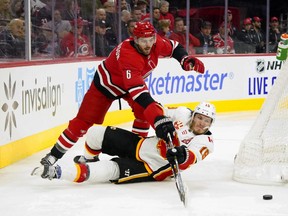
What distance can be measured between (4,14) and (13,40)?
236 millimetres

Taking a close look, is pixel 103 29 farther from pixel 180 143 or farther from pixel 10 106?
pixel 180 143

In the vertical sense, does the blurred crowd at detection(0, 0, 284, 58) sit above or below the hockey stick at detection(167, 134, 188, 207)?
above

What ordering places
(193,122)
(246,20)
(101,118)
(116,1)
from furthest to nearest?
(246,20)
(116,1)
(101,118)
(193,122)

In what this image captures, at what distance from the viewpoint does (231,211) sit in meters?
3.48

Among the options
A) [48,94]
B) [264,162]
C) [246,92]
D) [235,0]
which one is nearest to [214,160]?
[264,162]

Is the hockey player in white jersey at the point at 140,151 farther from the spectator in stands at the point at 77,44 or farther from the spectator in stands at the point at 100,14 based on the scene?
the spectator in stands at the point at 100,14

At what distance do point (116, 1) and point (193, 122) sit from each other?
163 inches

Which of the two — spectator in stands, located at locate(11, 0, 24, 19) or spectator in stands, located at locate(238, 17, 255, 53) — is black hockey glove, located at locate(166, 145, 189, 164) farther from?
spectator in stands, located at locate(238, 17, 255, 53)

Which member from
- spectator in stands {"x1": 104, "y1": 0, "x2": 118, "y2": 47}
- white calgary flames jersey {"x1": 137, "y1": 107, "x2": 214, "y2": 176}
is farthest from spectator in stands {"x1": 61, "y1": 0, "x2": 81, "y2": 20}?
white calgary flames jersey {"x1": 137, "y1": 107, "x2": 214, "y2": 176}

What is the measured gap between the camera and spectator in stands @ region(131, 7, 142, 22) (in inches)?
325

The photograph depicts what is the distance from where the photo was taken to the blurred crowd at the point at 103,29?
557 cm

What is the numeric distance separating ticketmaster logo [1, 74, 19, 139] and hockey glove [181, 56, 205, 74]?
1222mm

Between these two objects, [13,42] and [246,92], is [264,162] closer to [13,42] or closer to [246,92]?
[13,42]

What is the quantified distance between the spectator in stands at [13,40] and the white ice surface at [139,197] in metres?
0.98
